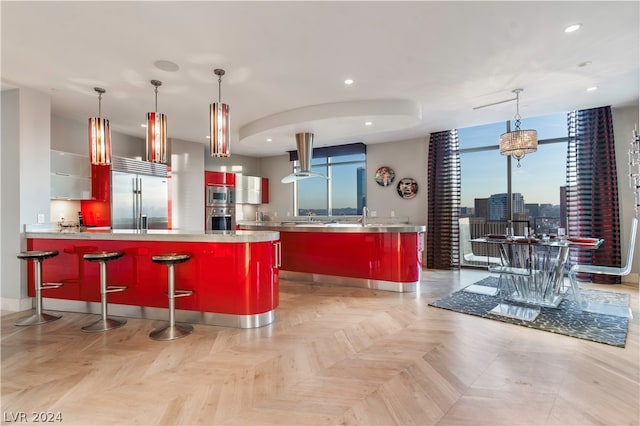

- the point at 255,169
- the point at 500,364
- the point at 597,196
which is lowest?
the point at 500,364

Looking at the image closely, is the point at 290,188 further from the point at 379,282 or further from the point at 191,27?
the point at 191,27

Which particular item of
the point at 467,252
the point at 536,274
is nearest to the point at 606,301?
the point at 536,274

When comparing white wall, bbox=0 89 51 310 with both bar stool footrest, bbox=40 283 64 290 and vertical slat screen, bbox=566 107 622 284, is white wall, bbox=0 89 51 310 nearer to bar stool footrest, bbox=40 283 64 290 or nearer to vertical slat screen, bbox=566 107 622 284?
bar stool footrest, bbox=40 283 64 290

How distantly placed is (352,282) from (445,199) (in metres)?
2.86

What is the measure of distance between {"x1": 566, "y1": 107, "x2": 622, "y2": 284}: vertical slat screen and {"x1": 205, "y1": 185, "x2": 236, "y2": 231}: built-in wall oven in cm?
697

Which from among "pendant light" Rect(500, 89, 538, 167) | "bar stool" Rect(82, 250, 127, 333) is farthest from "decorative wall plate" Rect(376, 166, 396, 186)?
"bar stool" Rect(82, 250, 127, 333)

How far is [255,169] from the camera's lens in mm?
9445

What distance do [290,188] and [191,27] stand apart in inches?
249

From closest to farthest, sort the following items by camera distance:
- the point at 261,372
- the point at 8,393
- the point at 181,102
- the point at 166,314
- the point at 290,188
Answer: the point at 8,393 < the point at 261,372 < the point at 166,314 < the point at 181,102 < the point at 290,188

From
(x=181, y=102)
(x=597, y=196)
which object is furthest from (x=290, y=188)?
(x=597, y=196)

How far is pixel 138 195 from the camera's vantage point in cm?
615

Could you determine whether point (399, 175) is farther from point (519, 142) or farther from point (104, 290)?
point (104, 290)

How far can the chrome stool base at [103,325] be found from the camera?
334cm

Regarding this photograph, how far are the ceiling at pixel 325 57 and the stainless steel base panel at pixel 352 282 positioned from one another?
2.46 m
